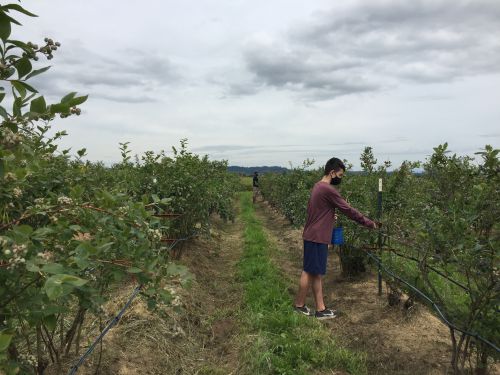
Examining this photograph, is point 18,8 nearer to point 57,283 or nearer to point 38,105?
point 38,105

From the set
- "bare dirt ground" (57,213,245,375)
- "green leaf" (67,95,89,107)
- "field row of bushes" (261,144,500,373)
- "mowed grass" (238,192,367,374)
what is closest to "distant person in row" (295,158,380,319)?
"mowed grass" (238,192,367,374)

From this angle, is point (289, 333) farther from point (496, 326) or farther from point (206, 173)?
point (206, 173)

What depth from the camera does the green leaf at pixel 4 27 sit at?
1079 mm

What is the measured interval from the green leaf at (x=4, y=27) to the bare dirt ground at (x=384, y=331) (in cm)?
386

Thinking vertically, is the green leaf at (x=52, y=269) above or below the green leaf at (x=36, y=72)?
below

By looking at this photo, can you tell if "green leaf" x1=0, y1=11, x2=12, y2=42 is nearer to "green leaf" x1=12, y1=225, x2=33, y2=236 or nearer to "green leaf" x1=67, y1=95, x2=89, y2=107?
"green leaf" x1=67, y1=95, x2=89, y2=107

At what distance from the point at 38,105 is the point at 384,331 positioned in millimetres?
4332

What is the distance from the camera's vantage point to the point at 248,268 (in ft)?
23.7

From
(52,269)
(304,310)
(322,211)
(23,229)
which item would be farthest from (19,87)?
(304,310)

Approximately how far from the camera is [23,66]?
1.15 metres

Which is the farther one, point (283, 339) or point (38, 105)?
point (283, 339)

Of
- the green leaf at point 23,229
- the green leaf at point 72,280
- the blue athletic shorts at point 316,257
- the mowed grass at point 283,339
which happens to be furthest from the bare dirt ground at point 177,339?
the green leaf at point 72,280

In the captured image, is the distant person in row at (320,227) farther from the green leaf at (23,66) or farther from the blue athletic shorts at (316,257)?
the green leaf at (23,66)

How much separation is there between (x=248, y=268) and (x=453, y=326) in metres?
4.43
